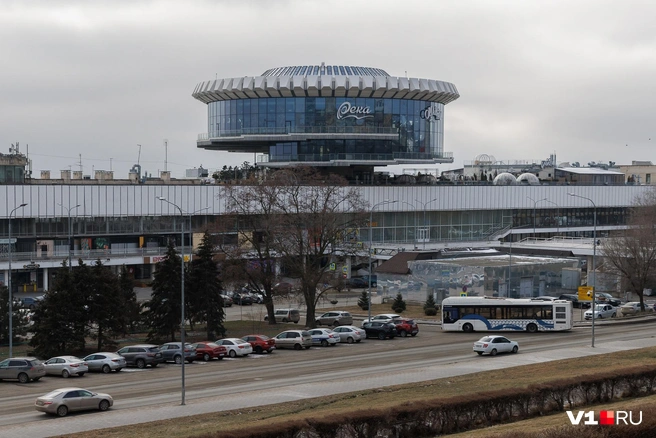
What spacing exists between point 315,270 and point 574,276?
29.3m

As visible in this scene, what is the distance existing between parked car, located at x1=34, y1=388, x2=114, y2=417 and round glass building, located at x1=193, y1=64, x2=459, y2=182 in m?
80.6

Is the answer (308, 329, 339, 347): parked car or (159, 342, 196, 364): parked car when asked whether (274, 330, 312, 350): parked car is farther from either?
(159, 342, 196, 364): parked car

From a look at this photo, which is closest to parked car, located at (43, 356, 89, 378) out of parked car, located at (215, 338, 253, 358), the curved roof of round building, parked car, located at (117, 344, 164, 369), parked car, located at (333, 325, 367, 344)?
parked car, located at (117, 344, 164, 369)

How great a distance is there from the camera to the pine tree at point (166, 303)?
57.2 metres

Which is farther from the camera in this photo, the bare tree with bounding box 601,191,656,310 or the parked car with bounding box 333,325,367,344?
the bare tree with bounding box 601,191,656,310

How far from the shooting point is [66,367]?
4444 centimetres

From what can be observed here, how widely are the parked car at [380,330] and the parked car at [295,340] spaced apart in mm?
5401

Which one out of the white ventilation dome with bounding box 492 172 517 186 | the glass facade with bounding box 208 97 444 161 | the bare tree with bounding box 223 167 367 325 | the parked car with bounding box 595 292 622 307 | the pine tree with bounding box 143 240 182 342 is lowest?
the parked car with bounding box 595 292 622 307

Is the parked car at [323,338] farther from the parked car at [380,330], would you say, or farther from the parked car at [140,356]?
the parked car at [140,356]

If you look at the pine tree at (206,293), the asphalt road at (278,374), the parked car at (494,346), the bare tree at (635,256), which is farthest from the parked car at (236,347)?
the bare tree at (635,256)

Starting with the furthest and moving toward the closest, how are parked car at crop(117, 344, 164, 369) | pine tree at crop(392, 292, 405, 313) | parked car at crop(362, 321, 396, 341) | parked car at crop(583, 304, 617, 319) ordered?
1. pine tree at crop(392, 292, 405, 313)
2. parked car at crop(583, 304, 617, 319)
3. parked car at crop(362, 321, 396, 341)
4. parked car at crop(117, 344, 164, 369)

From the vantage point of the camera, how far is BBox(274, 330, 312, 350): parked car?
54.5 meters

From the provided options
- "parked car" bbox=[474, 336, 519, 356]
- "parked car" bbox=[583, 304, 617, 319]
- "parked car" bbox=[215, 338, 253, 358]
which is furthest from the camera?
"parked car" bbox=[583, 304, 617, 319]

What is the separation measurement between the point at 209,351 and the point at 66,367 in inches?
334
